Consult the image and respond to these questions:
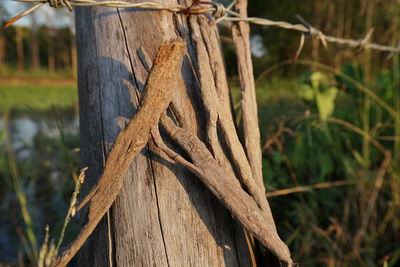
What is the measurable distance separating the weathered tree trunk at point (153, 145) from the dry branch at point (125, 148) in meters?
0.05

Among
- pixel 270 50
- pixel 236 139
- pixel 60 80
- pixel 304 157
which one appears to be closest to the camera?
pixel 236 139

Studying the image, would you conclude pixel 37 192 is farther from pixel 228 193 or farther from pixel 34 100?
pixel 34 100

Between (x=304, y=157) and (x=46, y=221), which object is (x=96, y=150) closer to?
(x=304, y=157)

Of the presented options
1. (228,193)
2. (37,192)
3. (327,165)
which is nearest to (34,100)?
(37,192)

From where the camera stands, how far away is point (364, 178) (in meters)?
2.01

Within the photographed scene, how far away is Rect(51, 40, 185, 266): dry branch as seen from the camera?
→ 804 mm

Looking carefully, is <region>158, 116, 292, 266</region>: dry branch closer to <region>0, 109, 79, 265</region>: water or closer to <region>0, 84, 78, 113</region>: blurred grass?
<region>0, 84, 78, 113</region>: blurred grass

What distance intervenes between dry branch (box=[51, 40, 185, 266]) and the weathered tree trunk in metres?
0.05

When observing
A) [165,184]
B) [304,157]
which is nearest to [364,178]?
[304,157]

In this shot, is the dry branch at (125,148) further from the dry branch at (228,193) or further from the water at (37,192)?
the water at (37,192)

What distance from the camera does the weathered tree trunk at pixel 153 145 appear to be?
83 cm

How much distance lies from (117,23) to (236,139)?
0.49 meters

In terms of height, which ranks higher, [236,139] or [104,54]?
[104,54]

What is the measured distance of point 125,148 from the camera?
0.81 meters
